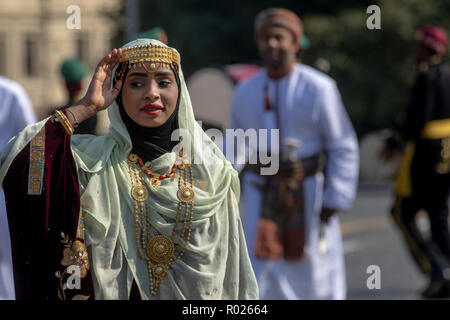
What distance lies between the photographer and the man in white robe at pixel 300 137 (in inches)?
277

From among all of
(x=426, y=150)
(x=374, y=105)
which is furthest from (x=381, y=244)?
(x=374, y=105)

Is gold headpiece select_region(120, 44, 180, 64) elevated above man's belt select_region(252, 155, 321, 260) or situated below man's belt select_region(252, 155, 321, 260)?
above

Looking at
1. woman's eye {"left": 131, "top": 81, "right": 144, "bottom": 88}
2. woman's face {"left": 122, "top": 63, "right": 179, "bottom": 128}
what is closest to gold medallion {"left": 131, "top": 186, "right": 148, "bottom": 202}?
woman's face {"left": 122, "top": 63, "right": 179, "bottom": 128}

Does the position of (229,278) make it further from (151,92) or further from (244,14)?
(244,14)

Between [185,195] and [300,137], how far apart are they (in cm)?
336

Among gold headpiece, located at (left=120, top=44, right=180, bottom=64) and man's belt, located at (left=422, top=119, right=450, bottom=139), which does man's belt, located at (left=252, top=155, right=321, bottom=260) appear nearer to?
man's belt, located at (left=422, top=119, right=450, bottom=139)

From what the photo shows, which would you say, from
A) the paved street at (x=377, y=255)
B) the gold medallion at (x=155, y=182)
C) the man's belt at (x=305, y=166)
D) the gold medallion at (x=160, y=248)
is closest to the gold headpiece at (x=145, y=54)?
the gold medallion at (x=155, y=182)

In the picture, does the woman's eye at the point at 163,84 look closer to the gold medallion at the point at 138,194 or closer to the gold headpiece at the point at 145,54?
the gold headpiece at the point at 145,54

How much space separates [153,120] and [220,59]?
76.7 ft

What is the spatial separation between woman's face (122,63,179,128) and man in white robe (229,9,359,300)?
3329mm

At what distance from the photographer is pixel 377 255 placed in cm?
1154

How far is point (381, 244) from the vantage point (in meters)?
12.7

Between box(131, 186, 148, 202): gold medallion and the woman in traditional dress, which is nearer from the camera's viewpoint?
the woman in traditional dress

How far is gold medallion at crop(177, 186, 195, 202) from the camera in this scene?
147 inches
